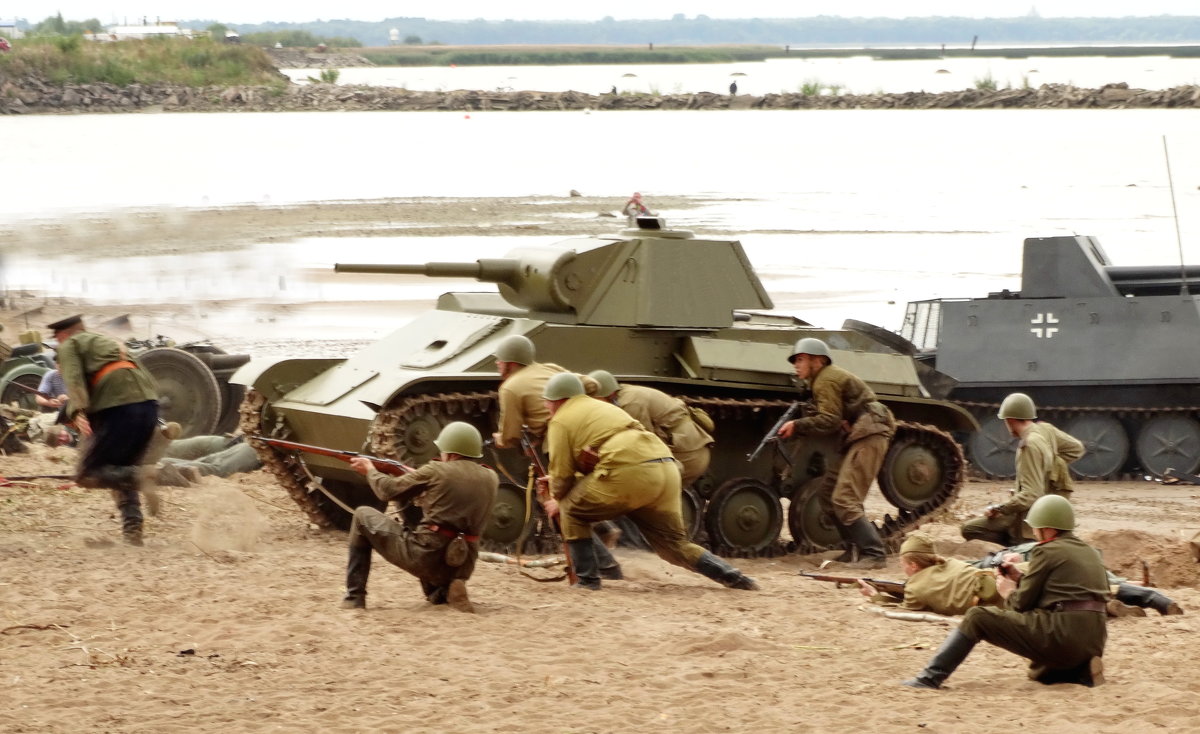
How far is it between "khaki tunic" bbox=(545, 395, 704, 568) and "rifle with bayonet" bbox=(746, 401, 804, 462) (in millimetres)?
2249

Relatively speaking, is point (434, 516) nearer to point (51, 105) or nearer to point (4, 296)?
point (4, 296)

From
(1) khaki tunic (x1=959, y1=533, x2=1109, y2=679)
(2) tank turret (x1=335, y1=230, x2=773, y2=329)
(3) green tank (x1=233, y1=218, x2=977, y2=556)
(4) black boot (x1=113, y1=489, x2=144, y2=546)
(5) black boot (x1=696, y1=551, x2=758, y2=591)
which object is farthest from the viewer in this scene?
(2) tank turret (x1=335, y1=230, x2=773, y2=329)

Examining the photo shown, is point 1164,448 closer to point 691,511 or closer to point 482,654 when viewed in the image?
point 691,511

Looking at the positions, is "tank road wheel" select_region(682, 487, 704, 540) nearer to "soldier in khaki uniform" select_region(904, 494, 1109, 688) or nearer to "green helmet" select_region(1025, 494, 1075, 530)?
"soldier in khaki uniform" select_region(904, 494, 1109, 688)

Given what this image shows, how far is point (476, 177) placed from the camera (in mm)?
56938

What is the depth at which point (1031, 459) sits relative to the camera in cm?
1218

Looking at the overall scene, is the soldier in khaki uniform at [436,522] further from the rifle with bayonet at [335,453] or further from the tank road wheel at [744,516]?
the tank road wheel at [744,516]

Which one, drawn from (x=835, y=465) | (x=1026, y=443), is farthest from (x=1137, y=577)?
(x=835, y=465)

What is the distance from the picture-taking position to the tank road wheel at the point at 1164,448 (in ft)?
61.9

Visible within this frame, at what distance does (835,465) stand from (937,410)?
52.5 inches

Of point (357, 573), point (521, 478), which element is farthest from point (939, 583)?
point (521, 478)

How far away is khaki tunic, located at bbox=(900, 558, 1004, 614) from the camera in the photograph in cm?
1053

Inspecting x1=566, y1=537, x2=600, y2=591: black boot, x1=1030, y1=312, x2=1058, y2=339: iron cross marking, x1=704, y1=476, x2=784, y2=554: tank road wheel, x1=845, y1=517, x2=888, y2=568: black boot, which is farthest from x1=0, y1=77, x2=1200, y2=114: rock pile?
x1=566, y1=537, x2=600, y2=591: black boot

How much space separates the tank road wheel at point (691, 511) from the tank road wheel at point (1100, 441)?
6.42 metres
